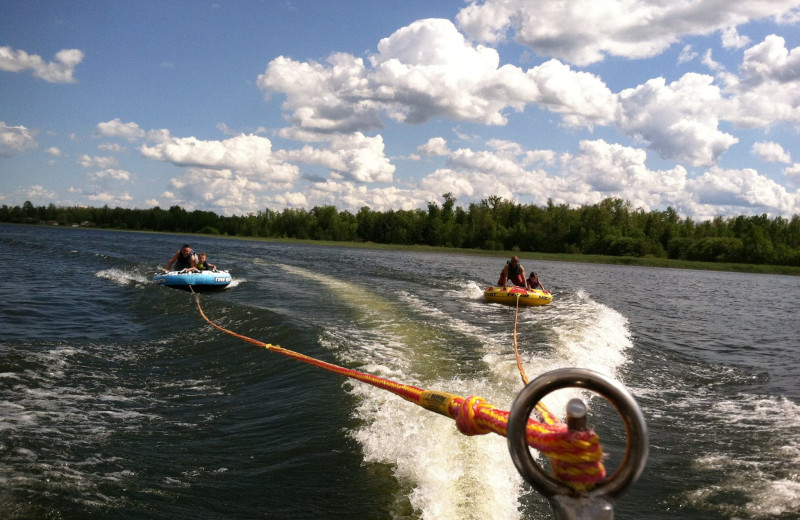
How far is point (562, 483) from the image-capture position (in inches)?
63.6

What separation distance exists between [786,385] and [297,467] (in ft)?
28.9

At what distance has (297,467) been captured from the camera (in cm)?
511

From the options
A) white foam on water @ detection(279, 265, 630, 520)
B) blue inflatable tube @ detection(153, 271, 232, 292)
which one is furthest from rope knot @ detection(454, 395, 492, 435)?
blue inflatable tube @ detection(153, 271, 232, 292)

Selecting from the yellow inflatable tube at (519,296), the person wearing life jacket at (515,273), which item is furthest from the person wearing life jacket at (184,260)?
the person wearing life jacket at (515,273)

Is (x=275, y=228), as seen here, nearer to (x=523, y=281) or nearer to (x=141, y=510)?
(x=523, y=281)

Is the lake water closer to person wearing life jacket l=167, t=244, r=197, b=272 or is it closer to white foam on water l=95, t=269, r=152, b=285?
person wearing life jacket l=167, t=244, r=197, b=272

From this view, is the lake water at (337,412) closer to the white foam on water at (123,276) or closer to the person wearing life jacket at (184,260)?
the person wearing life jacket at (184,260)

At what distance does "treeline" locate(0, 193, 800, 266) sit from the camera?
2931 inches

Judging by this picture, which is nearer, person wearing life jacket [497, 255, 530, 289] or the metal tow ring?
the metal tow ring

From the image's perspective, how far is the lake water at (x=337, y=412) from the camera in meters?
4.57

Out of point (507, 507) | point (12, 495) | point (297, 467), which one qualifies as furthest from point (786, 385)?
point (12, 495)

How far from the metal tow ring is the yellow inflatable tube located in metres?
16.3

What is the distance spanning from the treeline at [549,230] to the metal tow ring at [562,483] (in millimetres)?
81184

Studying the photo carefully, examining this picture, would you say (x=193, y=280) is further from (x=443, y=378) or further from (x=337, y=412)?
(x=337, y=412)
